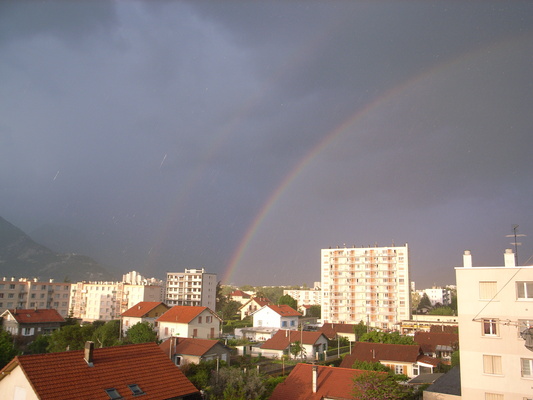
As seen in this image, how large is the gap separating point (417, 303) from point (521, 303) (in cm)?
12749

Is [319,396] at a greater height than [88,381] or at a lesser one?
lesser

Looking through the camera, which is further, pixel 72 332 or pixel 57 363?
pixel 72 332

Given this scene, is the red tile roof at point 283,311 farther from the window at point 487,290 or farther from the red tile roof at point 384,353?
the window at point 487,290

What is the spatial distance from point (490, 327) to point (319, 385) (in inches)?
364

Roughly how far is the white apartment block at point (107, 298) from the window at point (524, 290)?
76737 mm

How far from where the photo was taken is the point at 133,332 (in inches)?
1587

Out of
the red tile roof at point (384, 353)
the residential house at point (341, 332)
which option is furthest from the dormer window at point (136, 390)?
the residential house at point (341, 332)

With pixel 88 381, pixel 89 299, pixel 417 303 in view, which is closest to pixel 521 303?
pixel 88 381

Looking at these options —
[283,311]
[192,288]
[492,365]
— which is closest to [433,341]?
[283,311]

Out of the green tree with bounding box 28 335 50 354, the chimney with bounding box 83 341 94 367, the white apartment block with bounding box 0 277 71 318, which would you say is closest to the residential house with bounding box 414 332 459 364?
the chimney with bounding box 83 341 94 367

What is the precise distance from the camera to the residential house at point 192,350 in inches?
1367

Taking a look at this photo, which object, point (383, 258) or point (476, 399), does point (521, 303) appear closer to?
point (476, 399)

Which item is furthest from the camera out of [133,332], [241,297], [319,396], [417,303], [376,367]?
[417,303]

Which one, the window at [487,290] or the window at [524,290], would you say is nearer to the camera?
the window at [524,290]
